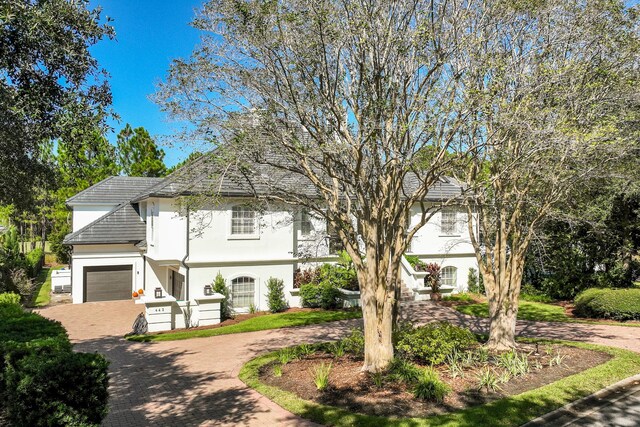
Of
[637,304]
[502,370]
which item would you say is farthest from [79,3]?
[637,304]

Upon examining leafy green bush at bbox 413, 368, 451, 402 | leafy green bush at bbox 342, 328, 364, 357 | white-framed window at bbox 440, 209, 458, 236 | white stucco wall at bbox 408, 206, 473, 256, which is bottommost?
leafy green bush at bbox 413, 368, 451, 402

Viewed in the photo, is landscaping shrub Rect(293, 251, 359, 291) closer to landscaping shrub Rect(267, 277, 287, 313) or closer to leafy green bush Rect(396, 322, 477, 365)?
landscaping shrub Rect(267, 277, 287, 313)

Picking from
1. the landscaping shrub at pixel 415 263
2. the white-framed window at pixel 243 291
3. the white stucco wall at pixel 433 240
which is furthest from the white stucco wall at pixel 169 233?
the white stucco wall at pixel 433 240

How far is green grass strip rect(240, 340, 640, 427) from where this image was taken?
8.02 m

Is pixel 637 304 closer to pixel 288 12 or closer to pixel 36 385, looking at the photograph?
pixel 288 12

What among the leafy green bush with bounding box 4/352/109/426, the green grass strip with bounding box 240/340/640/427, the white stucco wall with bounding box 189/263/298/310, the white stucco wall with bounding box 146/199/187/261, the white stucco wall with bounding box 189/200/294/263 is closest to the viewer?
the leafy green bush with bounding box 4/352/109/426

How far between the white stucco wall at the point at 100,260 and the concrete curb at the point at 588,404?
2252cm

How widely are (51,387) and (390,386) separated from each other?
628 cm

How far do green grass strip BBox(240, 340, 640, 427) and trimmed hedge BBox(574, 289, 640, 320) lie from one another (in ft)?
26.7

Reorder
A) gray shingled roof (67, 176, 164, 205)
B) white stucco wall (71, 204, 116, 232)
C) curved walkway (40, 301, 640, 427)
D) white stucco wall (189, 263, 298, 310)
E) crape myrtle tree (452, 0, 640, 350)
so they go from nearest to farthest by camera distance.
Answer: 1. curved walkway (40, 301, 640, 427)
2. crape myrtle tree (452, 0, 640, 350)
3. white stucco wall (189, 263, 298, 310)
4. white stucco wall (71, 204, 116, 232)
5. gray shingled roof (67, 176, 164, 205)

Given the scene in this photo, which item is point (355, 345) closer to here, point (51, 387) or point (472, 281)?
point (51, 387)

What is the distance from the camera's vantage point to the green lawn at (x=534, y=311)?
1939 centimetres

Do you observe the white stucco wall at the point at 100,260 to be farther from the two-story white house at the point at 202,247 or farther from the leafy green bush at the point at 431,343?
the leafy green bush at the point at 431,343

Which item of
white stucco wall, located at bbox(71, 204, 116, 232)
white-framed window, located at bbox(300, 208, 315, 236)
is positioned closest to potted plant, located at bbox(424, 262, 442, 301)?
white-framed window, located at bbox(300, 208, 315, 236)
